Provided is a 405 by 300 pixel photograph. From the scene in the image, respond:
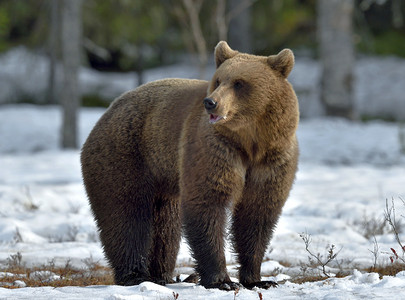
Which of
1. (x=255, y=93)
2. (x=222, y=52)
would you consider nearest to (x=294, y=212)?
(x=222, y=52)

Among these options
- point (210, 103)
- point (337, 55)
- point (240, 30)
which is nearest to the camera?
point (210, 103)

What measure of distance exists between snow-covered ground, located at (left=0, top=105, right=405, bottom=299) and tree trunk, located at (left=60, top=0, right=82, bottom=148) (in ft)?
1.69

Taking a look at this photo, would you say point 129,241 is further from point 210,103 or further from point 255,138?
point 210,103

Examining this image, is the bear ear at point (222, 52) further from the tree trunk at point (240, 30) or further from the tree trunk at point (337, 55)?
the tree trunk at point (240, 30)

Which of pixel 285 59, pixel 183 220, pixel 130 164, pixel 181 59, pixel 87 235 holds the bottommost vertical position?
pixel 87 235

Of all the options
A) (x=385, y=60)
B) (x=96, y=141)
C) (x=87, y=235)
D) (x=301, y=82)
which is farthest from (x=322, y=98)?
(x=96, y=141)

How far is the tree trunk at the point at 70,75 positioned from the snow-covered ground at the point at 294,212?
0.52 metres

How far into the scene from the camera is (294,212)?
8203 mm

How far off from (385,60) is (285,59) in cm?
1868

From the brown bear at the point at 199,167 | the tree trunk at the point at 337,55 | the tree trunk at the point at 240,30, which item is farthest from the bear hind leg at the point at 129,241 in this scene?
the tree trunk at the point at 240,30

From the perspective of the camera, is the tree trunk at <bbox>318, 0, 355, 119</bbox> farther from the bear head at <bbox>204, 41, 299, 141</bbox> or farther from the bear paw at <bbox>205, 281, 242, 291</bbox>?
the bear paw at <bbox>205, 281, 242, 291</bbox>

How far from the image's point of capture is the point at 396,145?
42.7ft

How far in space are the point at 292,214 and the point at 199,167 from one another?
391 centimetres

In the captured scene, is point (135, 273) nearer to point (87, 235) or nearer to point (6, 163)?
point (87, 235)
